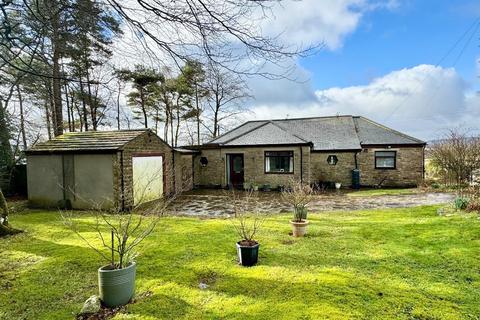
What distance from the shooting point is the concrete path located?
1085 cm

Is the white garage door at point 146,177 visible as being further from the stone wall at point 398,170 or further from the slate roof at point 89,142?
the stone wall at point 398,170

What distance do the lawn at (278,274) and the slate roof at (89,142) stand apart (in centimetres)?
417

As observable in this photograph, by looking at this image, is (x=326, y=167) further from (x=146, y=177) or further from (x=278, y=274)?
(x=278, y=274)

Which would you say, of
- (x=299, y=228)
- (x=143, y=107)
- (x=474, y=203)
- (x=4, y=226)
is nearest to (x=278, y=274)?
(x=299, y=228)

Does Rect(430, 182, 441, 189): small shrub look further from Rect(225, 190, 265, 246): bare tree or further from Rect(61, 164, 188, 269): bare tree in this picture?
Rect(61, 164, 188, 269): bare tree

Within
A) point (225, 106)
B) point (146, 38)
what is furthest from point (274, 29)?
point (225, 106)

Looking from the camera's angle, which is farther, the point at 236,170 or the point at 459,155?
the point at 236,170

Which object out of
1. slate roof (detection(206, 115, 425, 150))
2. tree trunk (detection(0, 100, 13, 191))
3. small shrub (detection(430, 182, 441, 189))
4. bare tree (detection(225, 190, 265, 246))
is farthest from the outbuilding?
small shrub (detection(430, 182, 441, 189))

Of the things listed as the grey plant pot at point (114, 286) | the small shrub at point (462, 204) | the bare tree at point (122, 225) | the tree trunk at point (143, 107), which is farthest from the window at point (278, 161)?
the grey plant pot at point (114, 286)

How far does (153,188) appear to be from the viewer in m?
13.4

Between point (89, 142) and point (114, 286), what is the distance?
9.35 metres

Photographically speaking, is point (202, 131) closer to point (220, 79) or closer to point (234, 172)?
point (234, 172)

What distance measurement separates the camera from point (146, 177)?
12.7 meters

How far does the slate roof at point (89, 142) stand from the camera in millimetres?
10898
